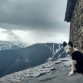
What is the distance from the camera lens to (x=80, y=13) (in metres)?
17.0

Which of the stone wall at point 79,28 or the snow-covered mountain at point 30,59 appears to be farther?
the snow-covered mountain at point 30,59

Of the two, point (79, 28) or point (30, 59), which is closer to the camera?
point (79, 28)

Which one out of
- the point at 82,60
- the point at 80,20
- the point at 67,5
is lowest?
the point at 82,60

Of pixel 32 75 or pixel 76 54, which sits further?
pixel 32 75

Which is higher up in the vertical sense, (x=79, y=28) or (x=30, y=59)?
(x=79, y=28)

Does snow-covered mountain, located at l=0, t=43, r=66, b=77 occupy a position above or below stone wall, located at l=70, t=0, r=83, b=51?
below

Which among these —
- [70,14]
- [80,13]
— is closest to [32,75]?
[80,13]

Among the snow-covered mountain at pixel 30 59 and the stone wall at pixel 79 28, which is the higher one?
the stone wall at pixel 79 28

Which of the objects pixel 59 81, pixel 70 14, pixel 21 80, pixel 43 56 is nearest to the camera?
pixel 59 81

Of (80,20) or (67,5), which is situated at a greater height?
(67,5)

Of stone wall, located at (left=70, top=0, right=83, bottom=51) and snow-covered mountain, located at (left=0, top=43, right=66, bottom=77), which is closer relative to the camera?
stone wall, located at (left=70, top=0, right=83, bottom=51)

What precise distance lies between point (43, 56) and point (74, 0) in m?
165

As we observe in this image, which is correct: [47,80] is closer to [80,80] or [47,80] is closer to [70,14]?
[80,80]

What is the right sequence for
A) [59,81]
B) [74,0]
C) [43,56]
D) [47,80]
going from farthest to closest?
[43,56] < [74,0] < [47,80] < [59,81]
